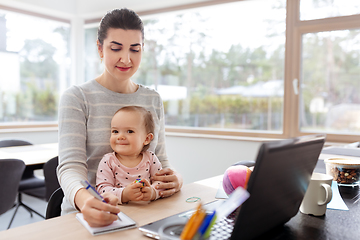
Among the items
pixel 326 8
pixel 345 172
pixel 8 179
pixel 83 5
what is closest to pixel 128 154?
pixel 345 172

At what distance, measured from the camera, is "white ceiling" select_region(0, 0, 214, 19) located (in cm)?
385

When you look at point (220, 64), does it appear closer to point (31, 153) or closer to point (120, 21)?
point (31, 153)

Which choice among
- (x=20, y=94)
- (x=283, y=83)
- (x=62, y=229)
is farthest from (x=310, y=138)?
(x=20, y=94)

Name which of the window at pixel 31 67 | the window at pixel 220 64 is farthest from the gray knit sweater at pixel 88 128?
the window at pixel 31 67

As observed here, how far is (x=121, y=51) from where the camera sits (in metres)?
1.24

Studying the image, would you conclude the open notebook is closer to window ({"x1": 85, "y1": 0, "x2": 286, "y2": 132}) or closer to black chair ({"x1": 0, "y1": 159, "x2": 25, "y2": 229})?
black chair ({"x1": 0, "y1": 159, "x2": 25, "y2": 229})

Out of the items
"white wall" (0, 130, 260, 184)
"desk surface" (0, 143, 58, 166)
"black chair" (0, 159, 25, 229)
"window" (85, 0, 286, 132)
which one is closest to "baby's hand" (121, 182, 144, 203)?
"black chair" (0, 159, 25, 229)

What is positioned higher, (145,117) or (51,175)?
(145,117)

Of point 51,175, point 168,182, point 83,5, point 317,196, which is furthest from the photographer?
point 83,5

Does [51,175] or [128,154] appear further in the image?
[51,175]

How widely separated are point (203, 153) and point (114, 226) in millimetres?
2908

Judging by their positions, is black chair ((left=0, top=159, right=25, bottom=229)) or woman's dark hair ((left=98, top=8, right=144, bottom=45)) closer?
woman's dark hair ((left=98, top=8, right=144, bottom=45))

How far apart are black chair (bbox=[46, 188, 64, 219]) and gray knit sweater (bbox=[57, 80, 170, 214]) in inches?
2.5

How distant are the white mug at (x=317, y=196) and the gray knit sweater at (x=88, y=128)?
0.66 meters
